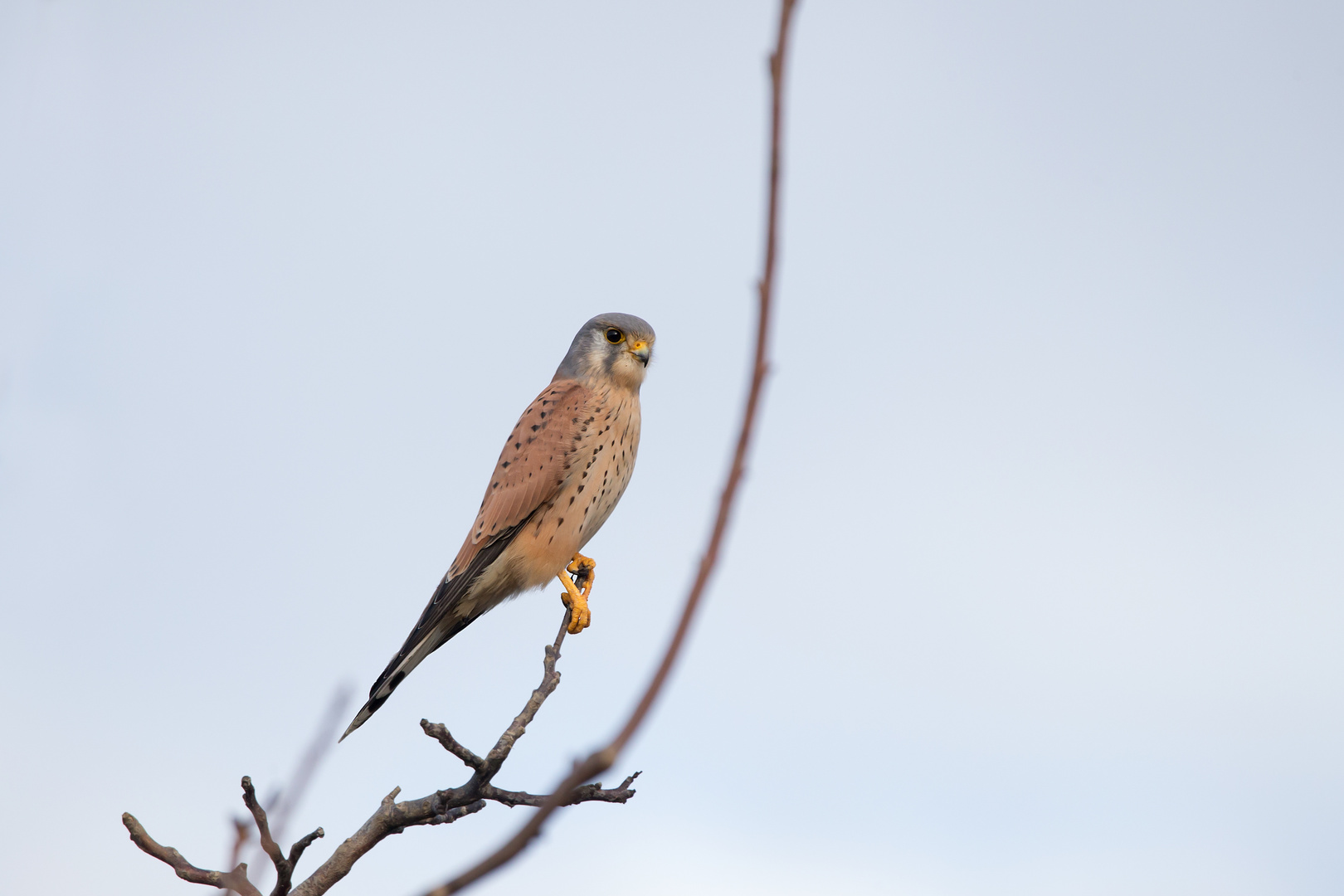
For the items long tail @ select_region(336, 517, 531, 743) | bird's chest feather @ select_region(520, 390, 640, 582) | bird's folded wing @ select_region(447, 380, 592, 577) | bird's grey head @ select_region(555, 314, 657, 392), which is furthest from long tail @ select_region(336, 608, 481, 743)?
bird's grey head @ select_region(555, 314, 657, 392)

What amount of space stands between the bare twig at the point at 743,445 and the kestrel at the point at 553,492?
11.3 feet

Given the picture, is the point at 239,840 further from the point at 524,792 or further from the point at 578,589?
the point at 578,589

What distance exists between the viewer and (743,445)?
766 millimetres

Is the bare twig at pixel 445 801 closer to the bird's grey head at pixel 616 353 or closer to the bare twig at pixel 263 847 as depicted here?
the bare twig at pixel 263 847

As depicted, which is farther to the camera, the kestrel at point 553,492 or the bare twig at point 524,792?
the kestrel at point 553,492

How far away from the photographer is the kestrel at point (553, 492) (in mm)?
4379

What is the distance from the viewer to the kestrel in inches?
172

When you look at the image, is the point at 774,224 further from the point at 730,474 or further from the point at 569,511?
the point at 569,511

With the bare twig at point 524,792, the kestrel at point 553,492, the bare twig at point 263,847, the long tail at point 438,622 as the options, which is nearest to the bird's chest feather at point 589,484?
the kestrel at point 553,492

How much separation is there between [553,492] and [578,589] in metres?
0.43

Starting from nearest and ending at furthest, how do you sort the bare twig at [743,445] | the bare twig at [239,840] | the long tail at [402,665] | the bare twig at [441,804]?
the bare twig at [743,445] < the bare twig at [239,840] < the bare twig at [441,804] < the long tail at [402,665]

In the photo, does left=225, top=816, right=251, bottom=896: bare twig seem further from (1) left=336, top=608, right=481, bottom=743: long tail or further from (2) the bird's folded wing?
(2) the bird's folded wing

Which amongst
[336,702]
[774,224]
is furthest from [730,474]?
[336,702]

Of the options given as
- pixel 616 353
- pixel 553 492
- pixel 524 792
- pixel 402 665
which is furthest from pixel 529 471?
pixel 524 792
